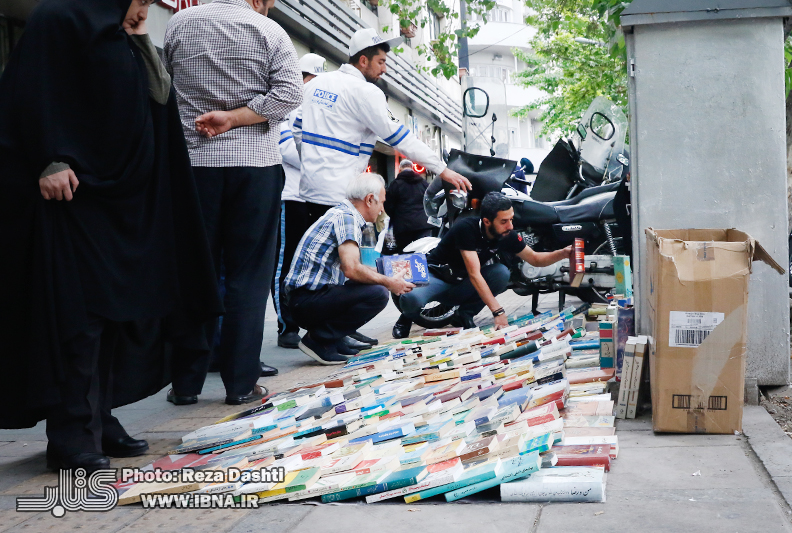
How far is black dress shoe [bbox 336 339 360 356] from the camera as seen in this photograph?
623 cm

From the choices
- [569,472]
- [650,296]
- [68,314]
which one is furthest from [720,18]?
[68,314]

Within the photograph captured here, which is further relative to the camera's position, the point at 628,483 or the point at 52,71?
the point at 52,71

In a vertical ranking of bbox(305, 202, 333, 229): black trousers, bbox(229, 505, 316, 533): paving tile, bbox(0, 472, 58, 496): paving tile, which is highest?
bbox(305, 202, 333, 229): black trousers

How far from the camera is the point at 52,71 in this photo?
10.1 ft

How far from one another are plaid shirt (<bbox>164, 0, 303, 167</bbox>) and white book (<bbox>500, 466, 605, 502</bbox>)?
2.32 m

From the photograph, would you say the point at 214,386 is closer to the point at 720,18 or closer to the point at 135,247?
the point at 135,247

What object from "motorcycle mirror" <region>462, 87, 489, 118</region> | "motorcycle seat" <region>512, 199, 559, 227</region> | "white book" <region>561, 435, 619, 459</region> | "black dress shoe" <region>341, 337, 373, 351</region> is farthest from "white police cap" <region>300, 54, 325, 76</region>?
"white book" <region>561, 435, 619, 459</region>

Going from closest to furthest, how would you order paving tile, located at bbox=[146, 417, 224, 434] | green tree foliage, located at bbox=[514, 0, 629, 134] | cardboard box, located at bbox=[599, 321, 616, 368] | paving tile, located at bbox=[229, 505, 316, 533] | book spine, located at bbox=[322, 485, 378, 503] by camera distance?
paving tile, located at bbox=[229, 505, 316, 533] < book spine, located at bbox=[322, 485, 378, 503] < paving tile, located at bbox=[146, 417, 224, 434] < cardboard box, located at bbox=[599, 321, 616, 368] < green tree foliage, located at bbox=[514, 0, 629, 134]

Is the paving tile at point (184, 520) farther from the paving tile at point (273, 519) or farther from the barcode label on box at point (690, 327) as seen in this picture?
the barcode label on box at point (690, 327)

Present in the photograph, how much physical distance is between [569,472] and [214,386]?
9.06 ft

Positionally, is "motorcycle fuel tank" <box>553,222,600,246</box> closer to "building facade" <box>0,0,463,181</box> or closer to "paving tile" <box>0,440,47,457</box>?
"building facade" <box>0,0,463,181</box>

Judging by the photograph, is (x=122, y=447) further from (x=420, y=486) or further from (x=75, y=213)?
(x=420, y=486)

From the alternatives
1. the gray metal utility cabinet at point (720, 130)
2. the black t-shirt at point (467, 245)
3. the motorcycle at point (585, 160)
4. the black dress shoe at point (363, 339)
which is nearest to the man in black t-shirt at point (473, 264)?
the black t-shirt at point (467, 245)

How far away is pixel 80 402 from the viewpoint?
10.3 feet
